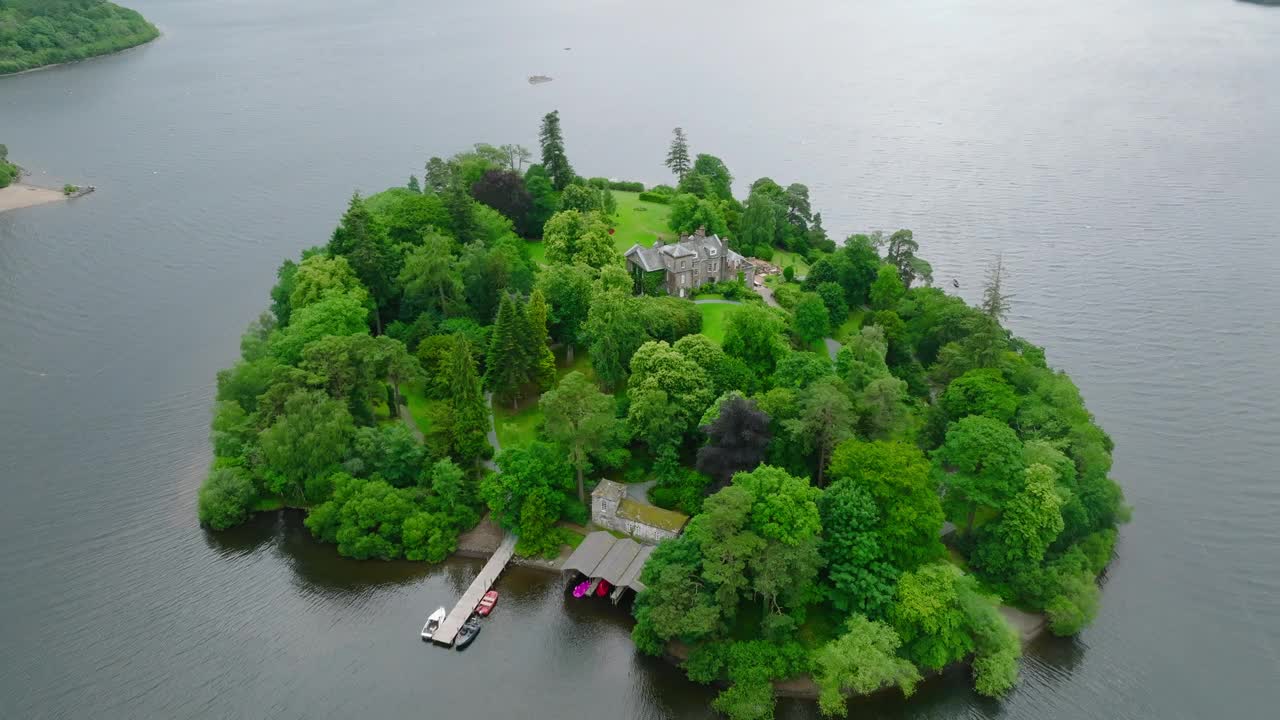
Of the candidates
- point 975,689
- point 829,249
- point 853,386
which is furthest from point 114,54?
point 975,689

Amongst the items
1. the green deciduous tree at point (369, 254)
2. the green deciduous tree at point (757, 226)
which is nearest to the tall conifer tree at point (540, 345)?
the green deciduous tree at point (369, 254)

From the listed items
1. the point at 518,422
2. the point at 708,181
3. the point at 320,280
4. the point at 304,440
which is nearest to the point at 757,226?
the point at 708,181

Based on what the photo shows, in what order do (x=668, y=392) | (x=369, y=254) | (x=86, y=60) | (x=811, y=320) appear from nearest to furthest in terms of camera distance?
(x=668, y=392) < (x=811, y=320) < (x=369, y=254) < (x=86, y=60)

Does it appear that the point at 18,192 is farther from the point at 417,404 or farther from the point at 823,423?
the point at 823,423

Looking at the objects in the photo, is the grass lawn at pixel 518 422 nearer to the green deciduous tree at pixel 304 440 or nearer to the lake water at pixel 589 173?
the green deciduous tree at pixel 304 440

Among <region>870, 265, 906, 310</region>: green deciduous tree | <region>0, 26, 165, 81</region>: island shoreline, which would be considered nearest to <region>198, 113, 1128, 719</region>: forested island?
<region>870, 265, 906, 310</region>: green deciduous tree

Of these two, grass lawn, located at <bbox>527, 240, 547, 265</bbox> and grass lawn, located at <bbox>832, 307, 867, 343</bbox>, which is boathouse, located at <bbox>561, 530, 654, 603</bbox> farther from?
grass lawn, located at <bbox>527, 240, 547, 265</bbox>
